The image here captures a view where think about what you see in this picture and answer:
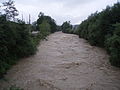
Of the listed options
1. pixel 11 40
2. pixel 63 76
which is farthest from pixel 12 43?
pixel 63 76

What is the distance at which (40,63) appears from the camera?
33.1 ft

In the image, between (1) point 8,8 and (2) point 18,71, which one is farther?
(1) point 8,8

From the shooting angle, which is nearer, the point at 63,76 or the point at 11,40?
the point at 63,76

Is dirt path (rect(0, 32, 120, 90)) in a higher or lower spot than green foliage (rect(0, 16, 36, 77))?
lower

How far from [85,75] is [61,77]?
1.22m

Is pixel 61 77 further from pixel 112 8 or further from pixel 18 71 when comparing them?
pixel 112 8

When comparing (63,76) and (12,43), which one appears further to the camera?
(12,43)

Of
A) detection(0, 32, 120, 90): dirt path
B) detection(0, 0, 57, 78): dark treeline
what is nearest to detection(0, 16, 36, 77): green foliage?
detection(0, 0, 57, 78): dark treeline

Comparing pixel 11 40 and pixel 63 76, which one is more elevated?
pixel 11 40

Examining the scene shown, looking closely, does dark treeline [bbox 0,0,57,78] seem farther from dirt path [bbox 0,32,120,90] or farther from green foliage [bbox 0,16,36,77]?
dirt path [bbox 0,32,120,90]

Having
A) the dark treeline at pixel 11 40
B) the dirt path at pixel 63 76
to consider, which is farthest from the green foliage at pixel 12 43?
the dirt path at pixel 63 76

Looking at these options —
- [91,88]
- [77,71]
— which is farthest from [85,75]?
[91,88]

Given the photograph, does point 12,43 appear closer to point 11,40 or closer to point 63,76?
point 11,40

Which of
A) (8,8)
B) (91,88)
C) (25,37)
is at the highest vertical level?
(8,8)
